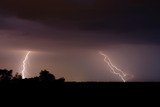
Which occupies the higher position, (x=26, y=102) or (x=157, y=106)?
(x=26, y=102)

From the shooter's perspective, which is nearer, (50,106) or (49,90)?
(50,106)

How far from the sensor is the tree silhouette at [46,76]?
63.1m

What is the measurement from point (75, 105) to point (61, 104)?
164 centimetres

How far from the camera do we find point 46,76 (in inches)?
2527

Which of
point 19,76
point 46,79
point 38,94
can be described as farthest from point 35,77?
point 38,94

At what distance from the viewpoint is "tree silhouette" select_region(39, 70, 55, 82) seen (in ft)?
207

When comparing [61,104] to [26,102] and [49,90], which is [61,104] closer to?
[26,102]

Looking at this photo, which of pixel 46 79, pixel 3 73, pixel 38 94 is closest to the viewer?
pixel 38 94

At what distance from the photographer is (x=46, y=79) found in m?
63.1

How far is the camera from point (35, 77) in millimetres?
63688

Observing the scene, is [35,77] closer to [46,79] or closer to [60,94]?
[46,79]

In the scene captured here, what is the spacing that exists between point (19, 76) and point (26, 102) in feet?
76.2

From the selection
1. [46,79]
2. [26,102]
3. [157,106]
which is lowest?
[157,106]

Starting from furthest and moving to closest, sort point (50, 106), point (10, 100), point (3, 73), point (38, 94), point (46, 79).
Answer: point (3, 73) → point (46, 79) → point (38, 94) → point (10, 100) → point (50, 106)
